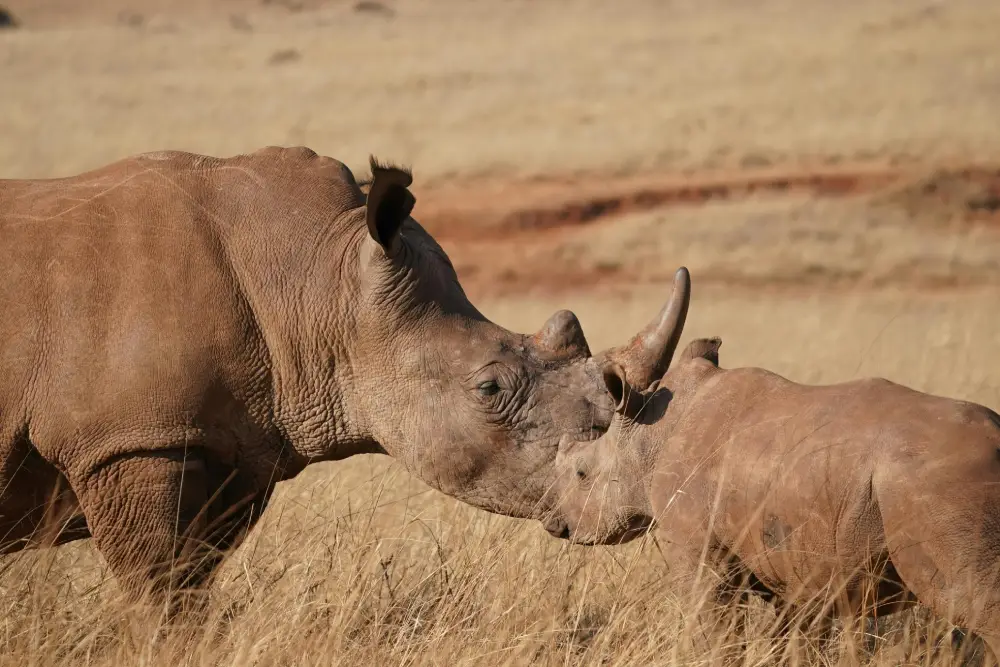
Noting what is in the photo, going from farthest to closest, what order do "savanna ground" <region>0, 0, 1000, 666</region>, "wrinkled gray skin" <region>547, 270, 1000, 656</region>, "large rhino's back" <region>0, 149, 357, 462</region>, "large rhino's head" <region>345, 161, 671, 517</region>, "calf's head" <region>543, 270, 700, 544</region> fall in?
"large rhino's head" <region>345, 161, 671, 517</region> → "calf's head" <region>543, 270, 700, 544</region> → "savanna ground" <region>0, 0, 1000, 666</region> → "large rhino's back" <region>0, 149, 357, 462</region> → "wrinkled gray skin" <region>547, 270, 1000, 656</region>

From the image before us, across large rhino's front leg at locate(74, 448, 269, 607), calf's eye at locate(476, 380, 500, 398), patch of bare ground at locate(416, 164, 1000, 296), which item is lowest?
patch of bare ground at locate(416, 164, 1000, 296)

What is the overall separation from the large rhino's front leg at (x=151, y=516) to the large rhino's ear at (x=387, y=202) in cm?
104

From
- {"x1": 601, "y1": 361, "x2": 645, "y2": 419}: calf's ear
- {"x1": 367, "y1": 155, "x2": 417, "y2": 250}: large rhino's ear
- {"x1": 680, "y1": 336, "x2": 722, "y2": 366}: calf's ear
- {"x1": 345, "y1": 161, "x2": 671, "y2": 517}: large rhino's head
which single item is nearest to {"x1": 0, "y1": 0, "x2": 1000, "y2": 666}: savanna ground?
{"x1": 345, "y1": 161, "x2": 671, "y2": 517}: large rhino's head

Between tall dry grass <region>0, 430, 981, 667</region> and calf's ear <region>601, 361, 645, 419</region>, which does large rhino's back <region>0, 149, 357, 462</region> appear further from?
calf's ear <region>601, 361, 645, 419</region>

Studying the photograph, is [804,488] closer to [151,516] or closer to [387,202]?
[387,202]

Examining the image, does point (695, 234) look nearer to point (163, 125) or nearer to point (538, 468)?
point (163, 125)

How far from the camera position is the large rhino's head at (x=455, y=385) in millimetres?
5469

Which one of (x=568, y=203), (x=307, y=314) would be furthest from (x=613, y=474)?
(x=568, y=203)

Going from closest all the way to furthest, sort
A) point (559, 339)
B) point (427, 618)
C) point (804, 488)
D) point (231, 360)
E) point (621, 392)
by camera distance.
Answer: point (804, 488)
point (231, 360)
point (621, 392)
point (427, 618)
point (559, 339)

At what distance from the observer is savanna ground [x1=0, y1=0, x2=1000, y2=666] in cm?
500

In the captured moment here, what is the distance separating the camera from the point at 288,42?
37406 mm

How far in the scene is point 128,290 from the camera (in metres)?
4.99

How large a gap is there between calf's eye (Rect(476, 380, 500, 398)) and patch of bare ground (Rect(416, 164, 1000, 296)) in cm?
1453

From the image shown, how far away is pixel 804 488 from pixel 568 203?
64.0ft
